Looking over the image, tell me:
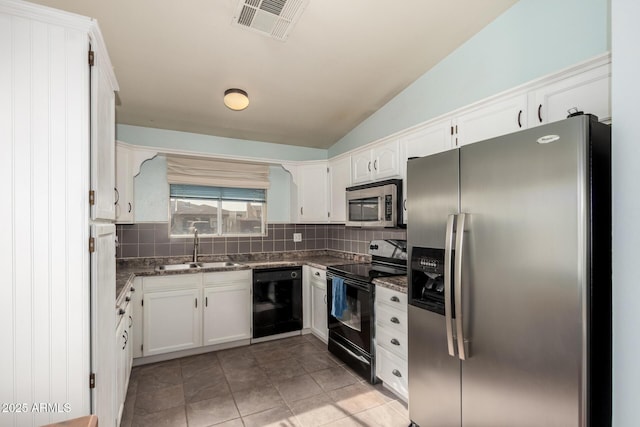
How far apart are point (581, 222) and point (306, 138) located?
11.0 feet

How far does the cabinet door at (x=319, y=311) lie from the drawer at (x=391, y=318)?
0.98 metres

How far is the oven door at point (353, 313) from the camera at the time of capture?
259cm

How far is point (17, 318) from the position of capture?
1.09 metres

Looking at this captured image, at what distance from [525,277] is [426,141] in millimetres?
1482

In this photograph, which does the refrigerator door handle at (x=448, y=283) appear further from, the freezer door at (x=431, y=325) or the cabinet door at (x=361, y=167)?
the cabinet door at (x=361, y=167)

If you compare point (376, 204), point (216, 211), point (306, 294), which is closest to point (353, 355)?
point (306, 294)

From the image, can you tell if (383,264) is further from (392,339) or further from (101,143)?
(101,143)

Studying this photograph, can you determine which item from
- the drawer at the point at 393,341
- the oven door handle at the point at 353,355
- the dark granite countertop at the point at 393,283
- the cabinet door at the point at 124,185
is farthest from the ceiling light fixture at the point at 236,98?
the oven door handle at the point at 353,355

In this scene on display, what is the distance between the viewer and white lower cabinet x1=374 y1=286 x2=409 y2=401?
226 cm

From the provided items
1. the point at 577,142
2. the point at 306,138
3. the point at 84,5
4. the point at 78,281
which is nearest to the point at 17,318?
the point at 78,281

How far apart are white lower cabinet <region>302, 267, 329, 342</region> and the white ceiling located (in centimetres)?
185

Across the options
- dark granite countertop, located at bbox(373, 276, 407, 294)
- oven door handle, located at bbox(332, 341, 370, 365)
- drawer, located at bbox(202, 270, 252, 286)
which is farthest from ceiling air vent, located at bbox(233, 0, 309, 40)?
oven door handle, located at bbox(332, 341, 370, 365)

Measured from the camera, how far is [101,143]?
138 centimetres

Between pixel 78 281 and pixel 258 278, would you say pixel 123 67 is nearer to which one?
pixel 78 281
